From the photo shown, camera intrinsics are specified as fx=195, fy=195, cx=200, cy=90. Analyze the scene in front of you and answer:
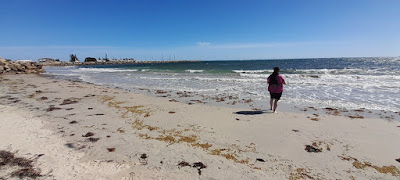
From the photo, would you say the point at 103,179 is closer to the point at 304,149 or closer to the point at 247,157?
the point at 247,157

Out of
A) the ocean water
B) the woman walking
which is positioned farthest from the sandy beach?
the ocean water

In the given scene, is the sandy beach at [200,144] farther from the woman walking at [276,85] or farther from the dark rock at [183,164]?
the woman walking at [276,85]

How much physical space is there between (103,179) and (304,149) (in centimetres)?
382

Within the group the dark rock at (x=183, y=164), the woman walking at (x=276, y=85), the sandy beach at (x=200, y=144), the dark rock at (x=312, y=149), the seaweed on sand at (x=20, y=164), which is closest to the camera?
the seaweed on sand at (x=20, y=164)

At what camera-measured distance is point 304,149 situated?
409cm

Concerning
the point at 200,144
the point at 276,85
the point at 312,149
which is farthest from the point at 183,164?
the point at 276,85

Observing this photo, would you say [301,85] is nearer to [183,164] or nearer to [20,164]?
[183,164]

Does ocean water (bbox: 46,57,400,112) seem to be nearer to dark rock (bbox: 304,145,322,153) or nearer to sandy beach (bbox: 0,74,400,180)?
sandy beach (bbox: 0,74,400,180)

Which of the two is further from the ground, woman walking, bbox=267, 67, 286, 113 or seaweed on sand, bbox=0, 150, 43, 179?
woman walking, bbox=267, 67, 286, 113

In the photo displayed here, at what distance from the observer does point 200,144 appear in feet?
14.2

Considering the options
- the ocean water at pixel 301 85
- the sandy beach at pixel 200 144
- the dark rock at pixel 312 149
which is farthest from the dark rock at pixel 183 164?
the ocean water at pixel 301 85

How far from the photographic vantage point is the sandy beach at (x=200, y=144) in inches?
129

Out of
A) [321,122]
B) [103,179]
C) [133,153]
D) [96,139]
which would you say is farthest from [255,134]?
[96,139]

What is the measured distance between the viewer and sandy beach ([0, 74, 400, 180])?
129 inches
